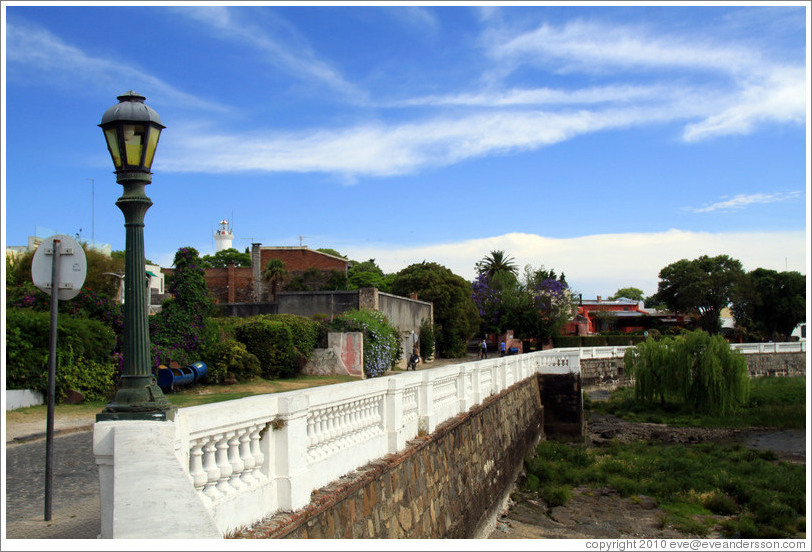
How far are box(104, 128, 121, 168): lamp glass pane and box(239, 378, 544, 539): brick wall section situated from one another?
10.3 ft

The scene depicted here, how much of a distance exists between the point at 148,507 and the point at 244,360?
702 inches

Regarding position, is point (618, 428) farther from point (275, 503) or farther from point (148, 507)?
point (148, 507)

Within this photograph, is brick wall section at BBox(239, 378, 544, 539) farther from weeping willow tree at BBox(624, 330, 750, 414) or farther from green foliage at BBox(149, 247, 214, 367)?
weeping willow tree at BBox(624, 330, 750, 414)

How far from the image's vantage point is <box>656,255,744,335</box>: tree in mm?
66500

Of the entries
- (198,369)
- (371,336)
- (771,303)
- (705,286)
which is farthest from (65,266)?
(771,303)

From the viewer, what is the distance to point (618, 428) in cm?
2750

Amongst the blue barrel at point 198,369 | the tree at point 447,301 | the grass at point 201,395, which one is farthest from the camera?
the tree at point 447,301

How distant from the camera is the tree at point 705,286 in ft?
218

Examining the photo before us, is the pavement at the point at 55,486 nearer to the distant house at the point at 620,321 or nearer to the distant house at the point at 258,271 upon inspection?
the distant house at the point at 258,271

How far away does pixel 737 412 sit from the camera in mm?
29281

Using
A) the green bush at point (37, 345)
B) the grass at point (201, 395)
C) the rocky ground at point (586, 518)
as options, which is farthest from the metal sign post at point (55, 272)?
the green bush at point (37, 345)

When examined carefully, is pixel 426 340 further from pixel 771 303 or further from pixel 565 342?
pixel 771 303

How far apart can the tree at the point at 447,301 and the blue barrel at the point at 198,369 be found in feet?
88.1

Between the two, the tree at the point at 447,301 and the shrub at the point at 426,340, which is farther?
the tree at the point at 447,301
